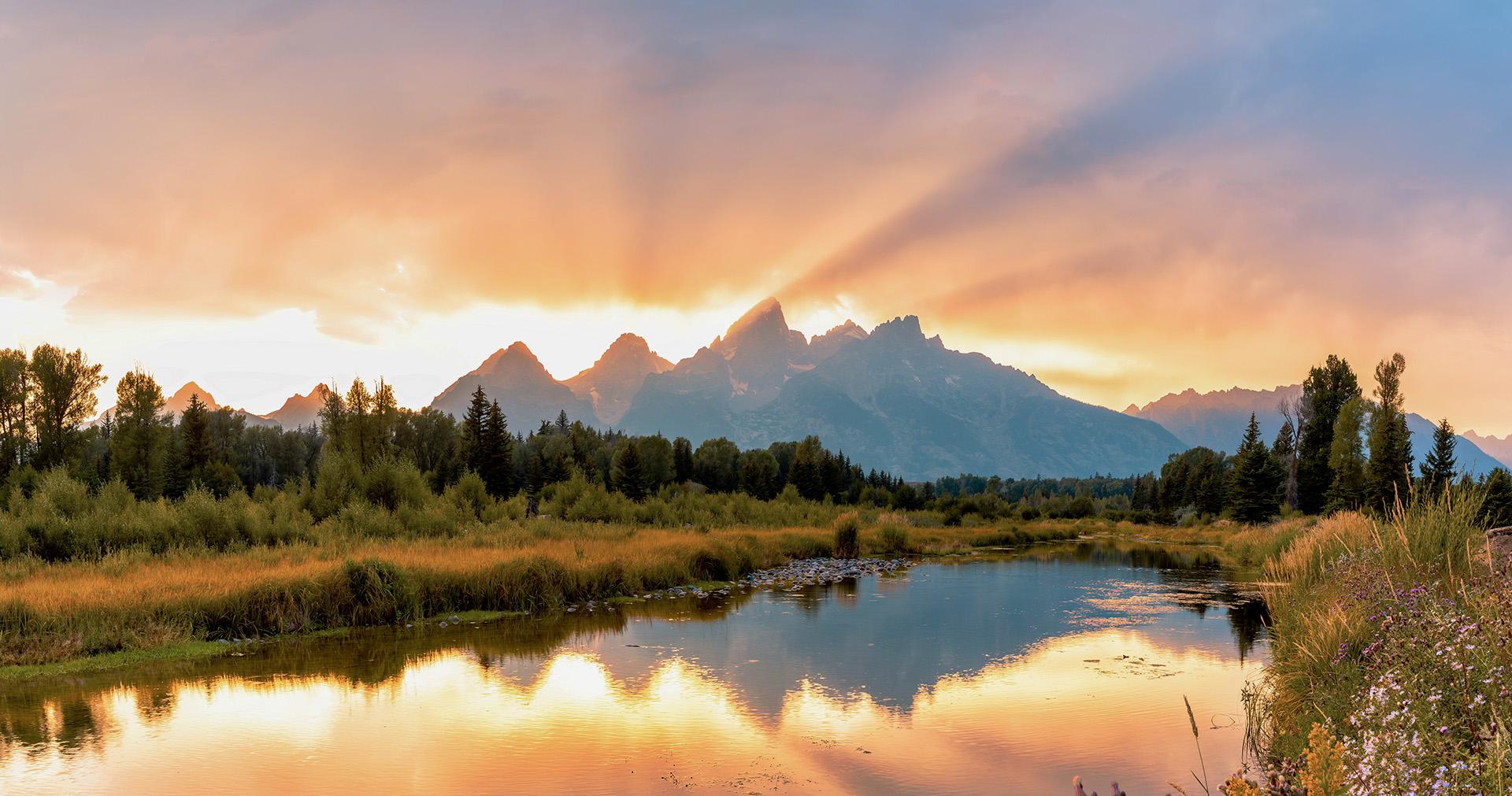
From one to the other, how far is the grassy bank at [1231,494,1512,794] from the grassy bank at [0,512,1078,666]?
21.9 metres

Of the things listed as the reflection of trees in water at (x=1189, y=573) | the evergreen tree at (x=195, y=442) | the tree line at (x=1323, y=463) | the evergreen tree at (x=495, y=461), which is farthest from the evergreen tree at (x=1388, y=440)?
the evergreen tree at (x=195, y=442)

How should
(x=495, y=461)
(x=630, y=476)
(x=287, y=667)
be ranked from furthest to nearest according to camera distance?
(x=630, y=476), (x=495, y=461), (x=287, y=667)

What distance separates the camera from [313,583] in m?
23.7

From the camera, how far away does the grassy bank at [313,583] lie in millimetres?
19672

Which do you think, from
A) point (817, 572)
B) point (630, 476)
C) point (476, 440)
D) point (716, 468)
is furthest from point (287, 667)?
point (716, 468)

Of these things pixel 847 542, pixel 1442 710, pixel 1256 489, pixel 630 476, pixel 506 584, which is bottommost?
pixel 847 542

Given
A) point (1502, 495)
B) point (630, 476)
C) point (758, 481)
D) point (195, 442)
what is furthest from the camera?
point (758, 481)

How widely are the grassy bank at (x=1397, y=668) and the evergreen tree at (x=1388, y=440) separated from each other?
49576mm

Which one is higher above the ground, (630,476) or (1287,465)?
(630,476)

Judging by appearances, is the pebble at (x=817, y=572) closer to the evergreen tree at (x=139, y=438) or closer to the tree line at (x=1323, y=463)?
the tree line at (x=1323, y=463)

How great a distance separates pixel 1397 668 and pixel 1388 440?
8224 cm

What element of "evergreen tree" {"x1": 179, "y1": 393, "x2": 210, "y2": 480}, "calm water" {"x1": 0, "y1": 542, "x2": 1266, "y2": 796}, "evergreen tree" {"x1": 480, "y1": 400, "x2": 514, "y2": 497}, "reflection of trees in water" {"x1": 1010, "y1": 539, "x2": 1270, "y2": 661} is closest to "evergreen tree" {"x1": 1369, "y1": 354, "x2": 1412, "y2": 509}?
"reflection of trees in water" {"x1": 1010, "y1": 539, "x2": 1270, "y2": 661}

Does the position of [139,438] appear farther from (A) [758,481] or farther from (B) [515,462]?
(A) [758,481]

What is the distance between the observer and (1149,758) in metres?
13.9
